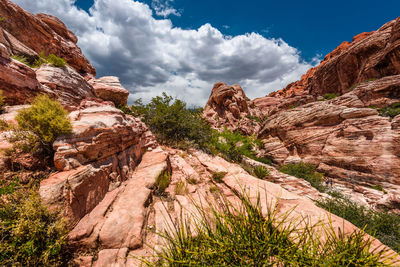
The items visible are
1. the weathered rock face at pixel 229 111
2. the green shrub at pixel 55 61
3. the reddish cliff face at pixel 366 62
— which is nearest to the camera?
the green shrub at pixel 55 61

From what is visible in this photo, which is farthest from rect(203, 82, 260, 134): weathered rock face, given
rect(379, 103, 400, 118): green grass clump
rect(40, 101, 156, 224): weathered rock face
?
rect(40, 101, 156, 224): weathered rock face

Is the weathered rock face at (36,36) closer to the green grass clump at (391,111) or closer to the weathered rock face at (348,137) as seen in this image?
the weathered rock face at (348,137)

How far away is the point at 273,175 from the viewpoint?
8195mm

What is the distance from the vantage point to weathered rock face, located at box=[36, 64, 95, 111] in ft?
17.5

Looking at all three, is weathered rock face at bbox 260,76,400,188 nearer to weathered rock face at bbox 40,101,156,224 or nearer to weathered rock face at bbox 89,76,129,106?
weathered rock face at bbox 40,101,156,224

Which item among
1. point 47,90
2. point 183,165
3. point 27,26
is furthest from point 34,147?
point 27,26

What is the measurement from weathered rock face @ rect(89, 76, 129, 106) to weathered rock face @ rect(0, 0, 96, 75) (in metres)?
2.96

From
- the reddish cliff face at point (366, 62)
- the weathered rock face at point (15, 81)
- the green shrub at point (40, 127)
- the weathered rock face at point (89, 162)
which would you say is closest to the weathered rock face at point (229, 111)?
the reddish cliff face at point (366, 62)

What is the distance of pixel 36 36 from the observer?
27.8 ft

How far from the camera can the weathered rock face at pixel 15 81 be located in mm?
4164

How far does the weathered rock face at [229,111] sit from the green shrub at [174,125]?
12.6 m

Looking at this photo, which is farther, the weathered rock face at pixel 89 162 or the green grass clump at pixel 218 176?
the green grass clump at pixel 218 176

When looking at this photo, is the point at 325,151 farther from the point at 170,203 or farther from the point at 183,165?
the point at 170,203

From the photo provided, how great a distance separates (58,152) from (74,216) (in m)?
1.44
